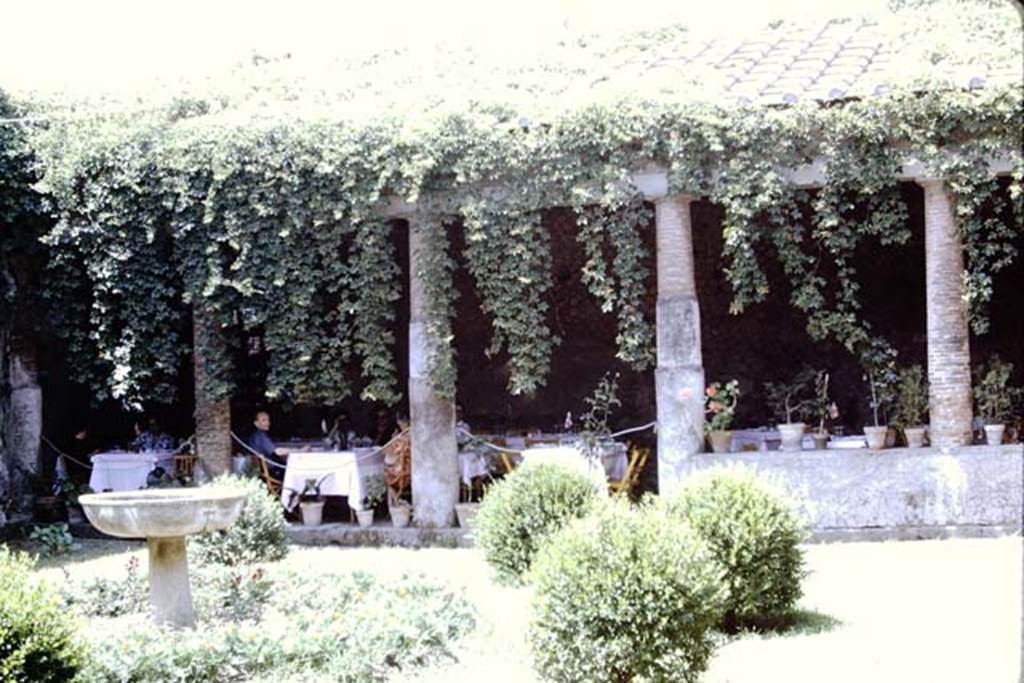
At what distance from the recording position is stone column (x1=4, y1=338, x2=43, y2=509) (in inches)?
564

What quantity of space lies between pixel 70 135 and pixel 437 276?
172 inches

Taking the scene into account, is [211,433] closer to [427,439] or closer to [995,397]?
[427,439]

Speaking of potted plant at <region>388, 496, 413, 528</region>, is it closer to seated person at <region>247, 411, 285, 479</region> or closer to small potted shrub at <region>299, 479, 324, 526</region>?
small potted shrub at <region>299, 479, 324, 526</region>

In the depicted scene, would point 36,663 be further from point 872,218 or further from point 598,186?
point 872,218

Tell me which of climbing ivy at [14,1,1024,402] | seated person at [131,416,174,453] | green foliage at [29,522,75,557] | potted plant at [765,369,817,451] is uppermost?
climbing ivy at [14,1,1024,402]

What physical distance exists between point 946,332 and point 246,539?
6.55m

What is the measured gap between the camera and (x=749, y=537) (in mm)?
7508

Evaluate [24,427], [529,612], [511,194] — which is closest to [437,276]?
[511,194]

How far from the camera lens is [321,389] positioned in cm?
1325

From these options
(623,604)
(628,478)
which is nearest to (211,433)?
(628,478)

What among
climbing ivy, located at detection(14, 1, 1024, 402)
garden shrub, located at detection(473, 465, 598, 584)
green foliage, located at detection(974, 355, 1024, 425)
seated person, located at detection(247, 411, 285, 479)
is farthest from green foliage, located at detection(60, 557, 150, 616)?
green foliage, located at detection(974, 355, 1024, 425)

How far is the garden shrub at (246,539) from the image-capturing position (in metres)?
10.8

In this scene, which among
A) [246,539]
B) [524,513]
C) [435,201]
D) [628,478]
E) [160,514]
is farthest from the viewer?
[628,478]

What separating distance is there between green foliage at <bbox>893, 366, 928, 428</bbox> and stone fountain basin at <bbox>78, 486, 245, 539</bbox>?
266 inches
